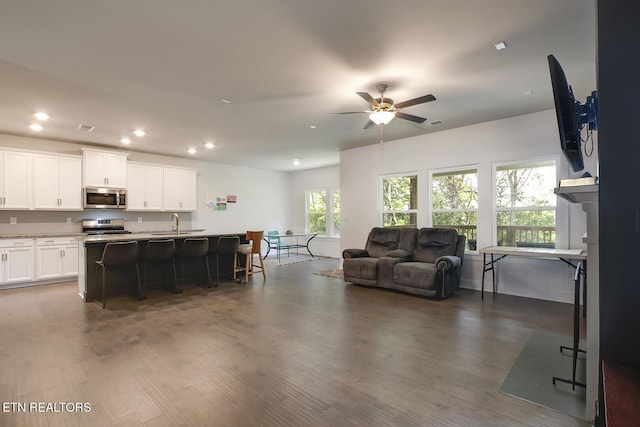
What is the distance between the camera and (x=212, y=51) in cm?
288

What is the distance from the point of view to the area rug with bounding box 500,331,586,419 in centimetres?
204

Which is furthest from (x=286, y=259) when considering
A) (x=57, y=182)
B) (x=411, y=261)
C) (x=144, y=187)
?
(x=57, y=182)

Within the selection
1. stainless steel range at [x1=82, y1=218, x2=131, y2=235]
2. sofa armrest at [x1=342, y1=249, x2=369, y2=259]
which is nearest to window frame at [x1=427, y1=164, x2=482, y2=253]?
sofa armrest at [x1=342, y1=249, x2=369, y2=259]

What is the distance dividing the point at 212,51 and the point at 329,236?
23.1ft

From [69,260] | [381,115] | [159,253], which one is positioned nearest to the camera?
[381,115]

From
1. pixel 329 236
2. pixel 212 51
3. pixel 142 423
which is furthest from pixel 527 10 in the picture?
pixel 329 236

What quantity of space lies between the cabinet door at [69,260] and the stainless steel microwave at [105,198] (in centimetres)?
82

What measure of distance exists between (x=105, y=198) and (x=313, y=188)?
5.47 metres

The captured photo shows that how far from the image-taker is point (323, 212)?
968 cm

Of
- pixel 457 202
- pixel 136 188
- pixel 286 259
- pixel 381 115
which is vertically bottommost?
pixel 286 259

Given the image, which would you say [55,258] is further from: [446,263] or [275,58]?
[446,263]

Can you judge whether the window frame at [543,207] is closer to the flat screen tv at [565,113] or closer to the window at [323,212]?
the flat screen tv at [565,113]

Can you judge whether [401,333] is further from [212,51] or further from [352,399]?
[212,51]

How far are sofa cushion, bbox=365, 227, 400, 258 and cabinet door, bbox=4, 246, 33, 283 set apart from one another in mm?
5951
